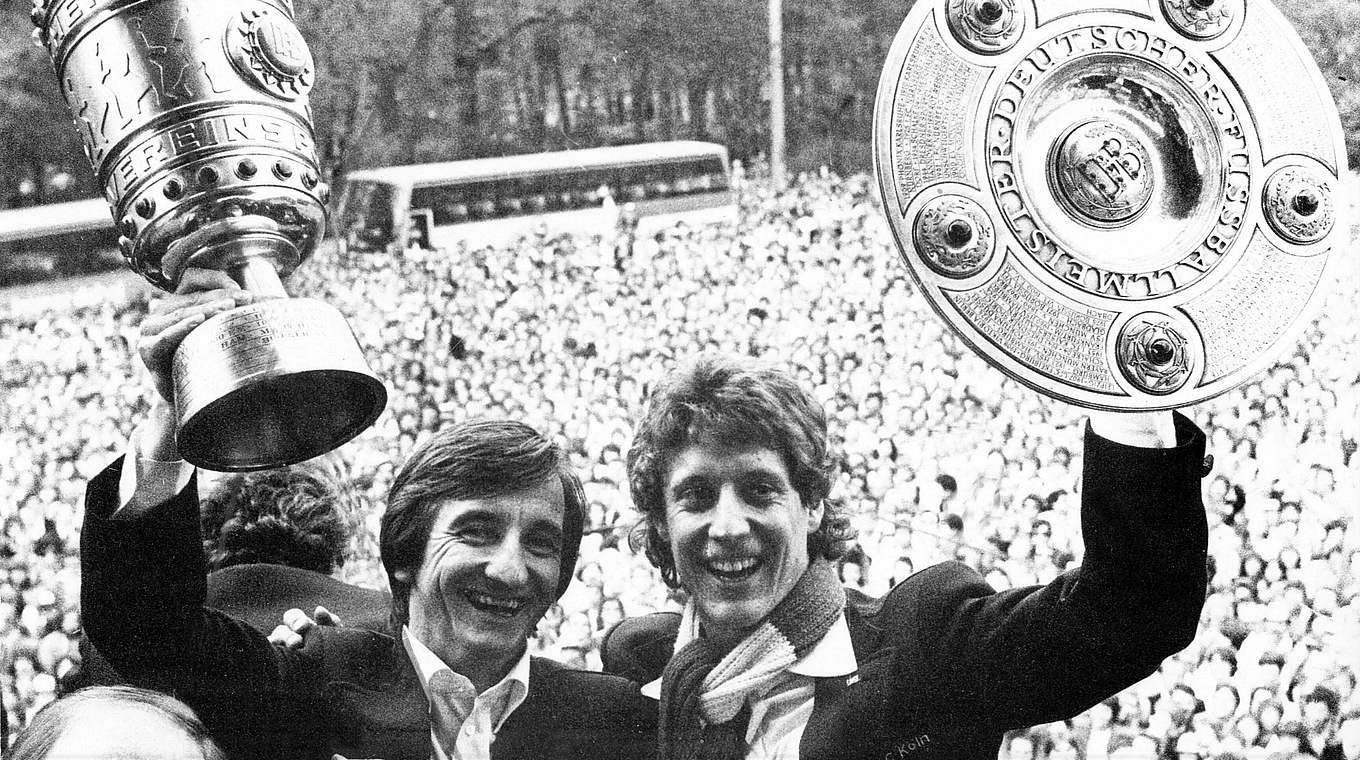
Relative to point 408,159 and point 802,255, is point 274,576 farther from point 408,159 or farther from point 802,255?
→ point 802,255

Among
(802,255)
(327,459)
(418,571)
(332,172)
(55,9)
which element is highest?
(55,9)

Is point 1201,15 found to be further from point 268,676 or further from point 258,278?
point 268,676

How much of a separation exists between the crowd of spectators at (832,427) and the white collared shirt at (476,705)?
0.50 feet

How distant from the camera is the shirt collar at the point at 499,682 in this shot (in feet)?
13.0

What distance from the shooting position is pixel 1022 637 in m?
4.07

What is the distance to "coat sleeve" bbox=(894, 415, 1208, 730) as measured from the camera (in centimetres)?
397

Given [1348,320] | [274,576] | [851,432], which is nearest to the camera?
[274,576]

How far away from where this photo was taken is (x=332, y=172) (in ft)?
13.5

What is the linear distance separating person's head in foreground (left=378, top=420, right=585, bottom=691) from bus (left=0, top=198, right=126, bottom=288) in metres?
1.11

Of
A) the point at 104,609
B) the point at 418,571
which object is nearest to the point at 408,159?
the point at 418,571

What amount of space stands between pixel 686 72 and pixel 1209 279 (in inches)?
69.6

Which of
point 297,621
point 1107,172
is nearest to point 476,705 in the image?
point 297,621

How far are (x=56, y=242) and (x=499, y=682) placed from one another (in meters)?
1.84

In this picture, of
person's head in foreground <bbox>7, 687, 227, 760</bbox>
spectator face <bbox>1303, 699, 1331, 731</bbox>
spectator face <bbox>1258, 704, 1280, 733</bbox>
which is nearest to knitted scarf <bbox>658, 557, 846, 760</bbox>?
person's head in foreground <bbox>7, 687, 227, 760</bbox>
